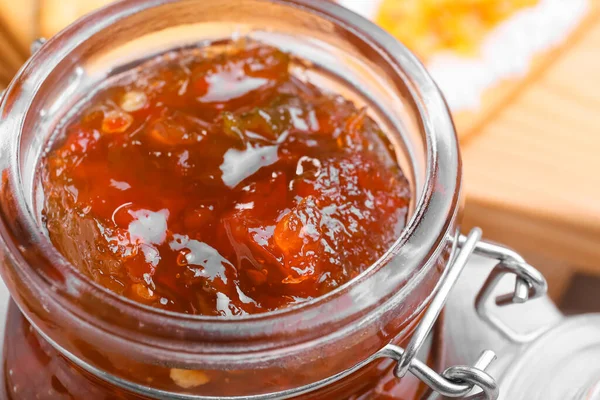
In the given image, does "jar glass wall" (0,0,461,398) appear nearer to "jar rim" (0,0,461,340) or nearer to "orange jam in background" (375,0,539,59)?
"jar rim" (0,0,461,340)

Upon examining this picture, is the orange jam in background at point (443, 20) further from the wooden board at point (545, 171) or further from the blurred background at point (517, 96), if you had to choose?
the wooden board at point (545, 171)

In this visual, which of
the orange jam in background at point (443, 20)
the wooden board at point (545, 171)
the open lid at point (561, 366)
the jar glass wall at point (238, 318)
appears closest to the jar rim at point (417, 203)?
the jar glass wall at point (238, 318)

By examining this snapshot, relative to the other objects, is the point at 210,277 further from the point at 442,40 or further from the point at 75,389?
the point at 442,40

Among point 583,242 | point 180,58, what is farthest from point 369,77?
point 583,242

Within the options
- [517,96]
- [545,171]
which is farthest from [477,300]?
[517,96]

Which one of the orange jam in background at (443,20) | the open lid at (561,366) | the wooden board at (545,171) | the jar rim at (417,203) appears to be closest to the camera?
the jar rim at (417,203)

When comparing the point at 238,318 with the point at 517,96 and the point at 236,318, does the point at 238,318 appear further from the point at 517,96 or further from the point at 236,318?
the point at 517,96
